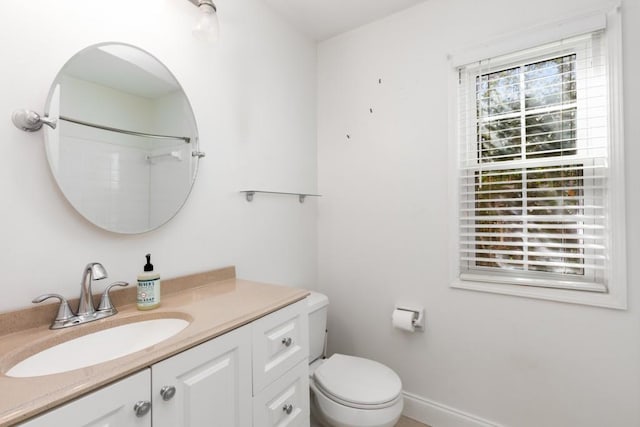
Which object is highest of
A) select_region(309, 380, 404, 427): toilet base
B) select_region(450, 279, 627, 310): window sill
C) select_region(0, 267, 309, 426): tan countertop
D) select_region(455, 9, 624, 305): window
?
select_region(455, 9, 624, 305): window

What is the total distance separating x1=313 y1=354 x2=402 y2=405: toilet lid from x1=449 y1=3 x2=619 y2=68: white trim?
1.74m

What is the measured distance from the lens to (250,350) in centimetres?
101

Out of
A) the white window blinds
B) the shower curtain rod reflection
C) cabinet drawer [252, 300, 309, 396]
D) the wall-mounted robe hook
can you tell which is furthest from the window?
the wall-mounted robe hook

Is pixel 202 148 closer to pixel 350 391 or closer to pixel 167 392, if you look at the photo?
pixel 167 392

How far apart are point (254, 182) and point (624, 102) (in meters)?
1.79

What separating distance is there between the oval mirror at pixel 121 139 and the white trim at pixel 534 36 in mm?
1508

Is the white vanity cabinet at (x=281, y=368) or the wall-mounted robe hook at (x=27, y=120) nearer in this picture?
the wall-mounted robe hook at (x=27, y=120)

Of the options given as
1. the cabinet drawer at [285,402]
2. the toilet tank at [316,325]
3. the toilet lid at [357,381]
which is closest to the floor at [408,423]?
the toilet lid at [357,381]

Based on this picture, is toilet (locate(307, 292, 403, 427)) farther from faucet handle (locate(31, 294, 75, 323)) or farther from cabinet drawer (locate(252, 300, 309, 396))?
faucet handle (locate(31, 294, 75, 323))

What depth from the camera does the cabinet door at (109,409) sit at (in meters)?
0.59

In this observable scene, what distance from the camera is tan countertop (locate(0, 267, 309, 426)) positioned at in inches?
23.6

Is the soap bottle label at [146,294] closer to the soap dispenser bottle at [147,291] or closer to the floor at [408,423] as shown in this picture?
the soap dispenser bottle at [147,291]

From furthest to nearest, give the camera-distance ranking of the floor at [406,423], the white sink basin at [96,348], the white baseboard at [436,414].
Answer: the floor at [406,423], the white baseboard at [436,414], the white sink basin at [96,348]

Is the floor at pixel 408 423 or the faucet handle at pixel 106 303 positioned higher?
the faucet handle at pixel 106 303
